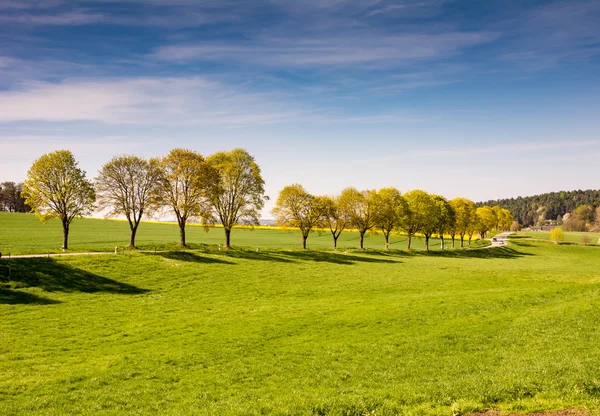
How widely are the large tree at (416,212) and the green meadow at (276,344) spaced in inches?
1923

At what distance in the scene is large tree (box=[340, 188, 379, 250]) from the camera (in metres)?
90.9

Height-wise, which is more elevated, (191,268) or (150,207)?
(150,207)

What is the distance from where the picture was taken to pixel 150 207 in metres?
64.2

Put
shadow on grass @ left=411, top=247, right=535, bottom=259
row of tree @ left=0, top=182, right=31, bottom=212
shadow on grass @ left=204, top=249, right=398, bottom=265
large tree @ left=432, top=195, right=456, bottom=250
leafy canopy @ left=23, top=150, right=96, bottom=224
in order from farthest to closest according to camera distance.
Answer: row of tree @ left=0, top=182, right=31, bottom=212
large tree @ left=432, top=195, right=456, bottom=250
shadow on grass @ left=411, top=247, right=535, bottom=259
shadow on grass @ left=204, top=249, right=398, bottom=265
leafy canopy @ left=23, top=150, right=96, bottom=224

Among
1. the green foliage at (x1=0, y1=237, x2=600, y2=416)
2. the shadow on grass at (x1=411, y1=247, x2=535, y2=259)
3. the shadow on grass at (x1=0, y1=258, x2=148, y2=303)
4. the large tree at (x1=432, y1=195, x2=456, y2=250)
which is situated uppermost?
the large tree at (x1=432, y1=195, x2=456, y2=250)

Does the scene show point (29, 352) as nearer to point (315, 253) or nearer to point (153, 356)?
point (153, 356)

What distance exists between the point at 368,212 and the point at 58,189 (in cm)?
6551

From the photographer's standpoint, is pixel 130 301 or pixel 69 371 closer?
pixel 69 371

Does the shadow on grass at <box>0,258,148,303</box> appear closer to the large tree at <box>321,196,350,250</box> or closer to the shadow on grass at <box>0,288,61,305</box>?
the shadow on grass at <box>0,288,61,305</box>

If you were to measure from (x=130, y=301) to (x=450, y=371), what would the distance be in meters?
30.3

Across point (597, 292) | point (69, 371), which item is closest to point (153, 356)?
point (69, 371)

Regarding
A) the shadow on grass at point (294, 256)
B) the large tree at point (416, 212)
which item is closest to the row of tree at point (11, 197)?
the shadow on grass at point (294, 256)

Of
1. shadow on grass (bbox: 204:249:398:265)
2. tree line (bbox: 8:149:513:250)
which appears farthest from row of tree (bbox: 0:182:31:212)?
shadow on grass (bbox: 204:249:398:265)

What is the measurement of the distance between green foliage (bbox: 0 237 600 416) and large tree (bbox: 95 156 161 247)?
14.0 m
